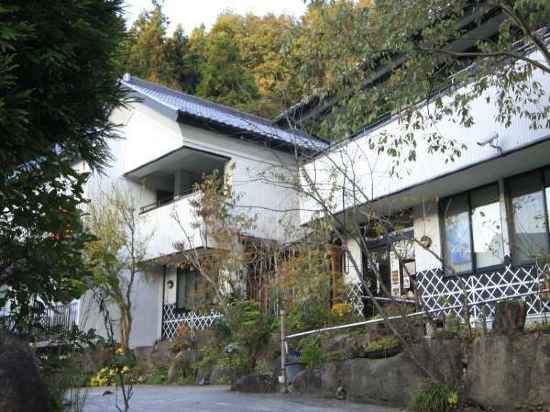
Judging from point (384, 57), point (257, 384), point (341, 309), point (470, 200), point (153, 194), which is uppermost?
point (153, 194)

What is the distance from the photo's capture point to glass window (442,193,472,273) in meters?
12.9

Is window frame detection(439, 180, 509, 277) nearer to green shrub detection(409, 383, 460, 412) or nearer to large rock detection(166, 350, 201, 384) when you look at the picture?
green shrub detection(409, 383, 460, 412)

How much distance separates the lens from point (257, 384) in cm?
1070

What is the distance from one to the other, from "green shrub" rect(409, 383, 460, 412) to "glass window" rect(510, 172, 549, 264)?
5.01 m

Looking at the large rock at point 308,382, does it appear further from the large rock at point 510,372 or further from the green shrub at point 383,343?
the large rock at point 510,372

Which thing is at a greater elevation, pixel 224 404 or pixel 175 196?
pixel 175 196

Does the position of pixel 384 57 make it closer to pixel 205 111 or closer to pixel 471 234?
pixel 471 234

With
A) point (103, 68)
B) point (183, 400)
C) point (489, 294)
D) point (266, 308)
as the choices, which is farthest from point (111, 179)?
point (103, 68)

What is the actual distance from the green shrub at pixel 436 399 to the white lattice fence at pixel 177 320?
10.3 m

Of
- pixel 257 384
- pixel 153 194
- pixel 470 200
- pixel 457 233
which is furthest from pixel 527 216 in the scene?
pixel 153 194

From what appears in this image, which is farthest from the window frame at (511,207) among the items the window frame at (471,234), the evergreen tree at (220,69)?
the evergreen tree at (220,69)

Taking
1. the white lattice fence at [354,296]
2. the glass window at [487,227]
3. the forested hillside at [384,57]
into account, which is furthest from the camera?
the white lattice fence at [354,296]

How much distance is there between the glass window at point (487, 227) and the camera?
12.2m

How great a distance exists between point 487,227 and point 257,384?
5816 mm
